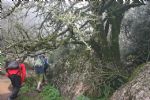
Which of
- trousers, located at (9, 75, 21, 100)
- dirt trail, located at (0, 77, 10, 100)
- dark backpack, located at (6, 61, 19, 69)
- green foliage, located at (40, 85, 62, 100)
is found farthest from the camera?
dirt trail, located at (0, 77, 10, 100)

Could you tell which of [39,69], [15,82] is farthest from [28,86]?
[15,82]

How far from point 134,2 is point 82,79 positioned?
12.1ft

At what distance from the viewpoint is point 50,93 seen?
53.0 feet

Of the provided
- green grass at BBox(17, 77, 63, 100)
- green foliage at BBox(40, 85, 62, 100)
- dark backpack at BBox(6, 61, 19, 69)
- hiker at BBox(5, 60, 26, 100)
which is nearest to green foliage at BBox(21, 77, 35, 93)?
green grass at BBox(17, 77, 63, 100)

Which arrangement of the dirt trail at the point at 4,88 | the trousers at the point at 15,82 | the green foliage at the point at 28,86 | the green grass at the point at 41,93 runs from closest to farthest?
the trousers at the point at 15,82
the green grass at the point at 41,93
the dirt trail at the point at 4,88
the green foliage at the point at 28,86

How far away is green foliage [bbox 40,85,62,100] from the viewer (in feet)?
51.7

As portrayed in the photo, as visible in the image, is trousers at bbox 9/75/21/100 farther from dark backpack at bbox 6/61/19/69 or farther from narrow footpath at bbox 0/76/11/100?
narrow footpath at bbox 0/76/11/100

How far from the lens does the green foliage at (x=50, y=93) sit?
51.7 feet

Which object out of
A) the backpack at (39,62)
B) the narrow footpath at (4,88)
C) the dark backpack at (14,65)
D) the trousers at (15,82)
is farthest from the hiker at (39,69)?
the dark backpack at (14,65)

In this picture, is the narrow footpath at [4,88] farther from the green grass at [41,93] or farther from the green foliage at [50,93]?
the green foliage at [50,93]

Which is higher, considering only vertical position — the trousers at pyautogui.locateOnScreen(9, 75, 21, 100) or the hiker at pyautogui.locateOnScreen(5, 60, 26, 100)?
the hiker at pyautogui.locateOnScreen(5, 60, 26, 100)

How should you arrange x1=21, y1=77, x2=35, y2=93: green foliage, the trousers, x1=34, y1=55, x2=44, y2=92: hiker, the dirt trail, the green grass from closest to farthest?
the trousers → the green grass → the dirt trail → x1=34, y1=55, x2=44, y2=92: hiker → x1=21, y1=77, x2=35, y2=93: green foliage

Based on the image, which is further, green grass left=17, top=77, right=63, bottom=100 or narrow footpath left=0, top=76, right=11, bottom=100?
narrow footpath left=0, top=76, right=11, bottom=100

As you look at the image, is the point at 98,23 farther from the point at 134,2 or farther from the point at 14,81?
the point at 14,81
